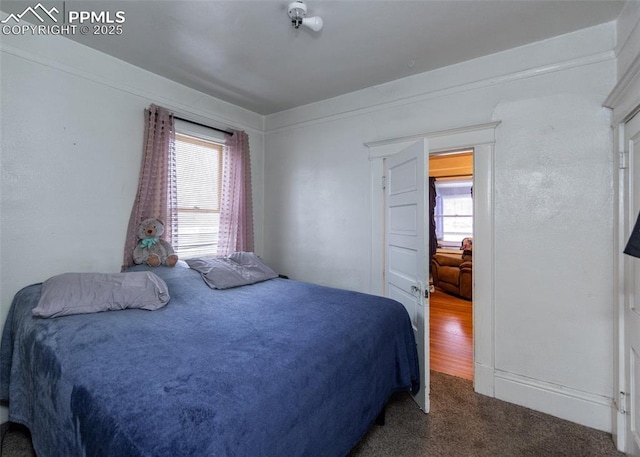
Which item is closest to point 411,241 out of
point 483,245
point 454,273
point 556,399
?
point 483,245

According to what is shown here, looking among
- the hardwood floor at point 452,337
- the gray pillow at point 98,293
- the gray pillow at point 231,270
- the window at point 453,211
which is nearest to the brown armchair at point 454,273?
the hardwood floor at point 452,337

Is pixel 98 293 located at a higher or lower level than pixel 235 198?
lower

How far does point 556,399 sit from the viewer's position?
2088 millimetres

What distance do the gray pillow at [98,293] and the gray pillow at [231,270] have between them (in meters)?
0.41

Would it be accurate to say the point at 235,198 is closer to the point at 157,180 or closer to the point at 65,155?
the point at 157,180

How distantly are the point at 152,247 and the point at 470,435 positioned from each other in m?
2.79

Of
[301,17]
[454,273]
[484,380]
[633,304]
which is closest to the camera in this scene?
[633,304]

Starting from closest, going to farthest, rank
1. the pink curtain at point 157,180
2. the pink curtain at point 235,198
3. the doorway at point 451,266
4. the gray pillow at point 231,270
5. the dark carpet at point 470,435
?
1. the dark carpet at point 470,435
2. the gray pillow at point 231,270
3. the pink curtain at point 157,180
4. the doorway at point 451,266
5. the pink curtain at point 235,198

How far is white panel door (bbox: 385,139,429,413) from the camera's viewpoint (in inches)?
80.8

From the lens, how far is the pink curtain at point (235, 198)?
3324mm

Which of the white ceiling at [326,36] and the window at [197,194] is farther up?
the white ceiling at [326,36]

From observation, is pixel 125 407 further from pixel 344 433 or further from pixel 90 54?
pixel 90 54

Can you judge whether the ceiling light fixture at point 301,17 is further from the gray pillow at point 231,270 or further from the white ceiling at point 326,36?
the gray pillow at point 231,270

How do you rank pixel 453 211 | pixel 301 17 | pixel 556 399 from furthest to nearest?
pixel 453 211 → pixel 556 399 → pixel 301 17
